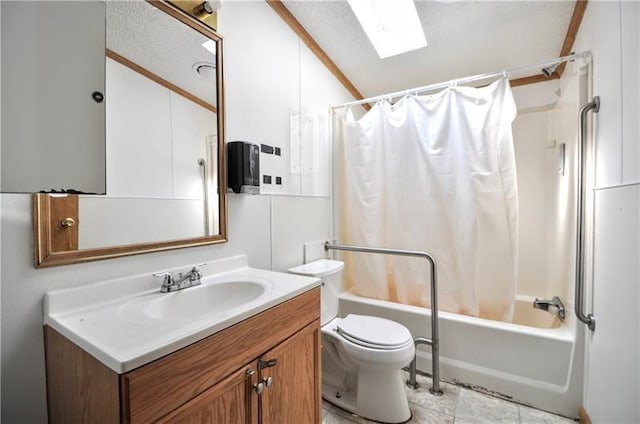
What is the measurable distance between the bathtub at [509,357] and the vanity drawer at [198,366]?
3.94ft

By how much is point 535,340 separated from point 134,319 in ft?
6.28

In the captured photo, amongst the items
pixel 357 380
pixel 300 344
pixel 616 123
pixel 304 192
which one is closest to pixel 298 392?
pixel 300 344

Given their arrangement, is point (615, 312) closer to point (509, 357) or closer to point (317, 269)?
point (509, 357)

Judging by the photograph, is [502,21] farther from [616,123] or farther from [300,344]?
[300,344]

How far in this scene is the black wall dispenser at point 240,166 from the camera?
4.20ft

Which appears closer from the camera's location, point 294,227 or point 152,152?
point 152,152

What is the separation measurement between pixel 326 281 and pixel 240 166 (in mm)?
838

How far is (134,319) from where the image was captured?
2.50 ft

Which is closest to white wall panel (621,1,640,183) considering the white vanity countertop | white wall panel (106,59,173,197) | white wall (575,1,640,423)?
white wall (575,1,640,423)

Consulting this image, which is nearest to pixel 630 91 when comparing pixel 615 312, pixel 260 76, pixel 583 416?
pixel 615 312

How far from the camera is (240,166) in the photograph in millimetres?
1279

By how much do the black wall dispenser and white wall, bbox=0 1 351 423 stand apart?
0.27 ft

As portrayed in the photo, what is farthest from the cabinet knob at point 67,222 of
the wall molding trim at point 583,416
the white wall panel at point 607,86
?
the wall molding trim at point 583,416

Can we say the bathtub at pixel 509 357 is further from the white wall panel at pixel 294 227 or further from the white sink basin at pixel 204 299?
the white sink basin at pixel 204 299
